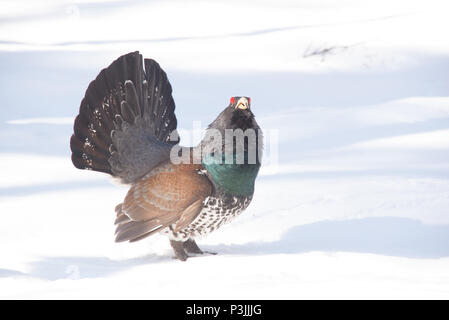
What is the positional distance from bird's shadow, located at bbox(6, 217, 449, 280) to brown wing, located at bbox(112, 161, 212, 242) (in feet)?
1.22

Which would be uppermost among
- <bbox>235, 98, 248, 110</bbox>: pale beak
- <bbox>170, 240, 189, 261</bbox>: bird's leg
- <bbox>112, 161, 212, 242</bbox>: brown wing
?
<bbox>235, 98, 248, 110</bbox>: pale beak

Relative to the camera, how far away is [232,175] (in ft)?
21.8

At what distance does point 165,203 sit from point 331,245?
5.48 feet

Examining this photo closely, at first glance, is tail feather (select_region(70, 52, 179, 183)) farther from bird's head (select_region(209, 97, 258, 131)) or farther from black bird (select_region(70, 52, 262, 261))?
bird's head (select_region(209, 97, 258, 131))

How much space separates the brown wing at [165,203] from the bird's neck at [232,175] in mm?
95

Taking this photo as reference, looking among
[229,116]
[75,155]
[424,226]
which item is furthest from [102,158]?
[424,226]

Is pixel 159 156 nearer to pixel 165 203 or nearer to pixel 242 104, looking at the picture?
pixel 165 203

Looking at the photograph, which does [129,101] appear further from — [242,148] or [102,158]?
[242,148]

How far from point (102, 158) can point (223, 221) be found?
4.40 ft

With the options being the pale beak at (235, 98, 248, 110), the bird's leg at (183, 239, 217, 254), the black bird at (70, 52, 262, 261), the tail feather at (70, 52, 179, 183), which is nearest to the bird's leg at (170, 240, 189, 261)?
the black bird at (70, 52, 262, 261)

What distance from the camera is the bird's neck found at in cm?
666

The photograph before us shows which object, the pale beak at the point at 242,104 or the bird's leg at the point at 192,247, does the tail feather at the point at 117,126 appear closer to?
the bird's leg at the point at 192,247

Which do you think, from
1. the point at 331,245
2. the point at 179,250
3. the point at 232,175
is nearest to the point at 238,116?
the point at 232,175

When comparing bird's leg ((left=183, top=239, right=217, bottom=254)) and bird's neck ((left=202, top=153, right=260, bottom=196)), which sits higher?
bird's neck ((left=202, top=153, right=260, bottom=196))
